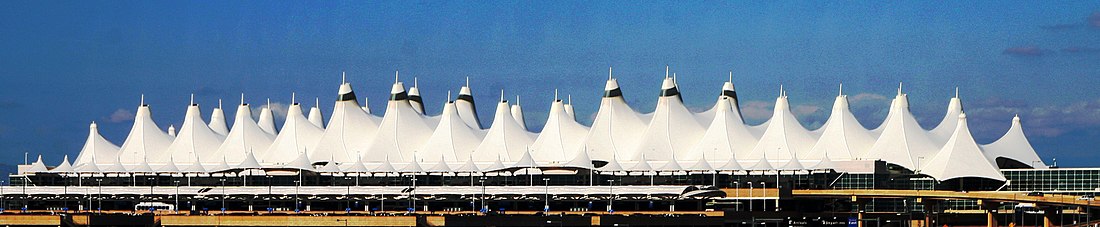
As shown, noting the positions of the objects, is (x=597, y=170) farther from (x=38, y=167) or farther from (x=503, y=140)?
(x=38, y=167)

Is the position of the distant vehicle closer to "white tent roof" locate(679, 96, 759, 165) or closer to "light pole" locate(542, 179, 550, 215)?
"light pole" locate(542, 179, 550, 215)

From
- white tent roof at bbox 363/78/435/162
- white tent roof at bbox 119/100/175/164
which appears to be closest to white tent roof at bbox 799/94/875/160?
white tent roof at bbox 363/78/435/162

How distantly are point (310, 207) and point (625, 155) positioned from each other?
19.1m

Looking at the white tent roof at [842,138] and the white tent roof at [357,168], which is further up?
the white tent roof at [842,138]

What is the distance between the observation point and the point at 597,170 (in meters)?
117

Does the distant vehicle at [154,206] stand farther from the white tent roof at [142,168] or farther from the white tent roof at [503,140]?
the white tent roof at [503,140]

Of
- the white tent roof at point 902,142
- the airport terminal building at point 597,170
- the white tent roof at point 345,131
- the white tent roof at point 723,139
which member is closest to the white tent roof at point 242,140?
the airport terminal building at point 597,170

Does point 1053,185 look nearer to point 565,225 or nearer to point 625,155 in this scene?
point 625,155

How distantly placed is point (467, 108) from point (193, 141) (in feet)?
61.1

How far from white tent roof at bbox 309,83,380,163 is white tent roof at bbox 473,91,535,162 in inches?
341

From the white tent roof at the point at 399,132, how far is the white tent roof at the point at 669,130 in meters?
14.9

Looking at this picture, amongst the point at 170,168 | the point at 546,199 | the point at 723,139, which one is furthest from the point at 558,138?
the point at 170,168

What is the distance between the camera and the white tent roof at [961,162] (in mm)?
113438

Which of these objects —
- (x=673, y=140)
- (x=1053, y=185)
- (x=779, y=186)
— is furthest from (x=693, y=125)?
(x=1053, y=185)
